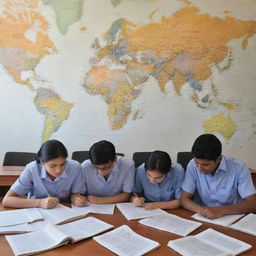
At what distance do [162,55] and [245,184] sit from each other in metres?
1.75

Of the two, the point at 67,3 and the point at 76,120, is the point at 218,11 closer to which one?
the point at 67,3

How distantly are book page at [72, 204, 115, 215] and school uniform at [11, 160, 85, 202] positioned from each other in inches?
7.5

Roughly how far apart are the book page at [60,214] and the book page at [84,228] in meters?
0.05

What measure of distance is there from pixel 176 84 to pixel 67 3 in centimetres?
146

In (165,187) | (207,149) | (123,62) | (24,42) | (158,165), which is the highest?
(24,42)

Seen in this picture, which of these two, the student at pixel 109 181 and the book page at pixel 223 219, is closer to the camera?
the book page at pixel 223 219

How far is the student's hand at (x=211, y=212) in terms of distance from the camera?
1576 millimetres

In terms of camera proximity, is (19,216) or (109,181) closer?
(19,216)

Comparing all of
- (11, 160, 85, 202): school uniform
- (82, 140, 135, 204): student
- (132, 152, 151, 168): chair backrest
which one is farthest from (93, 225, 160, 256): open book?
(132, 152, 151, 168): chair backrest

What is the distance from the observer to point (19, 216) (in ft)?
4.95

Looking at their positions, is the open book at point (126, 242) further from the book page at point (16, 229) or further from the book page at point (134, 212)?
the book page at point (16, 229)

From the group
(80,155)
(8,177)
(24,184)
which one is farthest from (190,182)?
(8,177)

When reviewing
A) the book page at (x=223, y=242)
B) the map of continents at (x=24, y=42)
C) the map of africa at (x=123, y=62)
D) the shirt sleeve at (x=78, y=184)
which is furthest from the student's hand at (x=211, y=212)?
the map of continents at (x=24, y=42)

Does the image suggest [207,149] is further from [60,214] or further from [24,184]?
[24,184]
